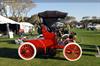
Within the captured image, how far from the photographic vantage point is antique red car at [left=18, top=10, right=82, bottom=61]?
41.7 feet

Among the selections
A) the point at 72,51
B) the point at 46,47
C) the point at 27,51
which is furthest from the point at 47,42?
the point at 72,51

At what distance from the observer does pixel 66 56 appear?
41.8ft

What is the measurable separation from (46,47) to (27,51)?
79 cm

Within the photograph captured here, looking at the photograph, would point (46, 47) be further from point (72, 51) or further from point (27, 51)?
point (72, 51)

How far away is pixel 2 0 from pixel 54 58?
57333mm

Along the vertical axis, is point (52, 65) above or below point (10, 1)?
above

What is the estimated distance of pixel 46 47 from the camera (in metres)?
13.2

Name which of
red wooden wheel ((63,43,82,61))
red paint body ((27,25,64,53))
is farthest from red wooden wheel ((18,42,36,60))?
red wooden wheel ((63,43,82,61))

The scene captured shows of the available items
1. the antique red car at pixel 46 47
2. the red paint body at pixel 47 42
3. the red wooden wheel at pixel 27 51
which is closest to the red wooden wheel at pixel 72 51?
the antique red car at pixel 46 47

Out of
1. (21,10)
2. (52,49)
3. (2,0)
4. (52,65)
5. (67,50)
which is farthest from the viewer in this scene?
(21,10)

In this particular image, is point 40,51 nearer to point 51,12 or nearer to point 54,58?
point 54,58

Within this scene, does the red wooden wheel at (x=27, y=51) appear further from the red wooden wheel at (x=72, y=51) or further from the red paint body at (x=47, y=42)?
the red wooden wheel at (x=72, y=51)

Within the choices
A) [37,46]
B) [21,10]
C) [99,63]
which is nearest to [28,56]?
[37,46]

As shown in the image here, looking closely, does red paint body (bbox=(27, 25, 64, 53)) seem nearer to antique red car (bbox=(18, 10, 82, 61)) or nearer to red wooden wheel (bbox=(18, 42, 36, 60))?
antique red car (bbox=(18, 10, 82, 61))
